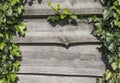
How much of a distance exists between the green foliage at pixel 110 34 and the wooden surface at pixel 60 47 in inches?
2.0

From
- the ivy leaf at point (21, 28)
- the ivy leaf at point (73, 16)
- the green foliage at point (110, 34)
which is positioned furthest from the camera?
the ivy leaf at point (21, 28)

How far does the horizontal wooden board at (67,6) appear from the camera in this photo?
224cm

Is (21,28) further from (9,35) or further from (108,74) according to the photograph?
(108,74)

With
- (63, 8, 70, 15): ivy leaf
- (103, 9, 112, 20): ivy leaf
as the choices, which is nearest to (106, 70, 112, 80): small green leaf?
(103, 9, 112, 20): ivy leaf

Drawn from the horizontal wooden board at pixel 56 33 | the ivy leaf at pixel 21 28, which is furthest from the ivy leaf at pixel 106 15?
the ivy leaf at pixel 21 28

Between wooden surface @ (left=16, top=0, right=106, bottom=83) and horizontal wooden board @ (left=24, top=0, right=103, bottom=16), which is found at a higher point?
horizontal wooden board @ (left=24, top=0, right=103, bottom=16)

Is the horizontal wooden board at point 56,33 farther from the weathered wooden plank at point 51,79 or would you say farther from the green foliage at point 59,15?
the weathered wooden plank at point 51,79

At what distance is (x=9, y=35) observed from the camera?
2439mm

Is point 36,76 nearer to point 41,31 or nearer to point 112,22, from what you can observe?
point 41,31

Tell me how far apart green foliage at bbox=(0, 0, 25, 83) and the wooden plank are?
0.07 m

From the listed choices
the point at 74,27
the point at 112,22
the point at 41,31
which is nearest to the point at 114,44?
the point at 112,22

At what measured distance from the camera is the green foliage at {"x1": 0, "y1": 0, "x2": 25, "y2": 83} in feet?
7.73

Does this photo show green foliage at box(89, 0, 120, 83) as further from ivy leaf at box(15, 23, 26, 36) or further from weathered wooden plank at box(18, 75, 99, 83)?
ivy leaf at box(15, 23, 26, 36)

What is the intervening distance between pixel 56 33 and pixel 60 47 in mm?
105
